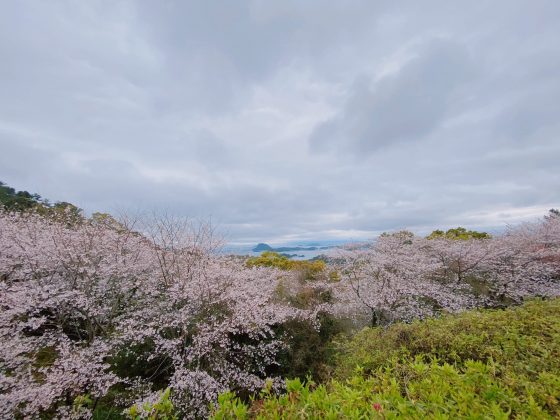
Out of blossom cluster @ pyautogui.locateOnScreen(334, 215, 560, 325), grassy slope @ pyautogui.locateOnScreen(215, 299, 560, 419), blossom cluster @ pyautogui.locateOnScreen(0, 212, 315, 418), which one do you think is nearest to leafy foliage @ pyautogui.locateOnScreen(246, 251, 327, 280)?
blossom cluster @ pyautogui.locateOnScreen(334, 215, 560, 325)

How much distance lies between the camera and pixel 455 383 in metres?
2.23

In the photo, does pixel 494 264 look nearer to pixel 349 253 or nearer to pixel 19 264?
pixel 349 253

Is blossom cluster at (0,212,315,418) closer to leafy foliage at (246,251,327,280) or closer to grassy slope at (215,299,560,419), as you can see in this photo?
leafy foliage at (246,251,327,280)

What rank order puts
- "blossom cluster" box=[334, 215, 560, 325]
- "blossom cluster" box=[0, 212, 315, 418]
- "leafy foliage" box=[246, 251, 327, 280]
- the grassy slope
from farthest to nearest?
1. "leafy foliage" box=[246, 251, 327, 280]
2. "blossom cluster" box=[334, 215, 560, 325]
3. "blossom cluster" box=[0, 212, 315, 418]
4. the grassy slope

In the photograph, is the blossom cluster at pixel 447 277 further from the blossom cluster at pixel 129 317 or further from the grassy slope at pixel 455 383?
the grassy slope at pixel 455 383

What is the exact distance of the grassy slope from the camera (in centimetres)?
187

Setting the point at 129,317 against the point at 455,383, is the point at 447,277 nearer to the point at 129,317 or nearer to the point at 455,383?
the point at 455,383

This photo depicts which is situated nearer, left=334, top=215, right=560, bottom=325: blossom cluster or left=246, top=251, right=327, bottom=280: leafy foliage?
left=334, top=215, right=560, bottom=325: blossom cluster

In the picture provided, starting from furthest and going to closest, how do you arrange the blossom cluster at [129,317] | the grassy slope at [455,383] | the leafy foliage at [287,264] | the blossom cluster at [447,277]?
the leafy foliage at [287,264] < the blossom cluster at [447,277] < the blossom cluster at [129,317] < the grassy slope at [455,383]

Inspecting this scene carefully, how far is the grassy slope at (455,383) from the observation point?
1.87 metres

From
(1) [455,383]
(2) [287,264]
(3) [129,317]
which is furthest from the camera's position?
(2) [287,264]

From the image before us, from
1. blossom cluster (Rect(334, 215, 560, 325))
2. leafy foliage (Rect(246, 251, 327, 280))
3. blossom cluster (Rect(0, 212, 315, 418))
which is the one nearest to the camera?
blossom cluster (Rect(0, 212, 315, 418))

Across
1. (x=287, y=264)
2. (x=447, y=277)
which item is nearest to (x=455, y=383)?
(x=447, y=277)

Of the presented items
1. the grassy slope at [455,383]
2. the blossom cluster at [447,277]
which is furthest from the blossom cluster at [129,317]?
the grassy slope at [455,383]
